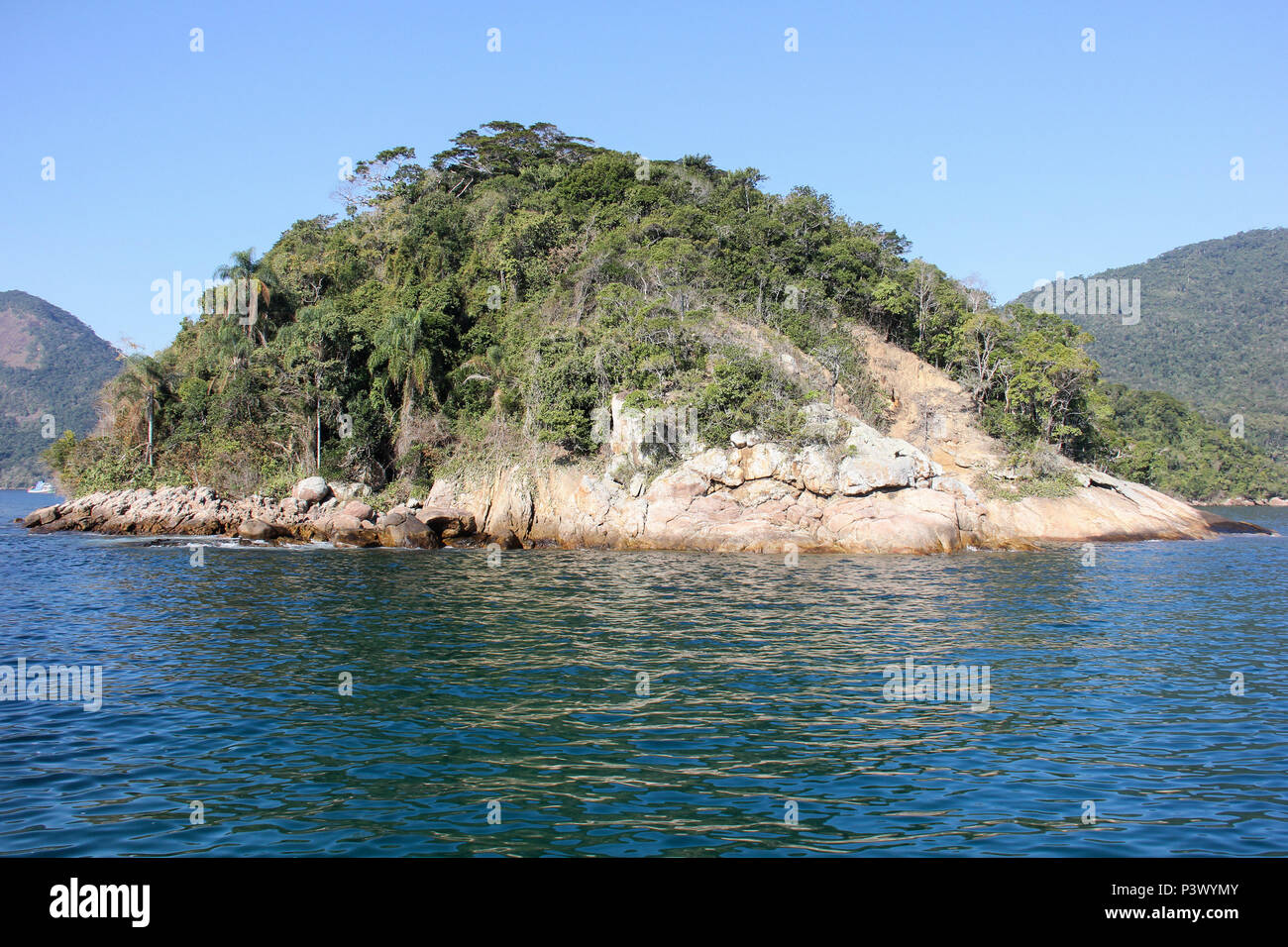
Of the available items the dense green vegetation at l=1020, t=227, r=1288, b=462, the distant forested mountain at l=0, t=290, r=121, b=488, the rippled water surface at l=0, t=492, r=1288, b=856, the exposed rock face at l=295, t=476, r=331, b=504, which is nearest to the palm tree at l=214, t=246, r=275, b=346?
the exposed rock face at l=295, t=476, r=331, b=504

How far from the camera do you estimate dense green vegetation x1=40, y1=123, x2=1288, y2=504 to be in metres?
38.7

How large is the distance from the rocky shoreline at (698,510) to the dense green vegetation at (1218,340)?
8199 centimetres

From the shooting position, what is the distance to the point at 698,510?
35.0 meters

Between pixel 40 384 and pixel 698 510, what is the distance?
174m

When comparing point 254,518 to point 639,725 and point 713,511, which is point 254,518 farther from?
point 639,725

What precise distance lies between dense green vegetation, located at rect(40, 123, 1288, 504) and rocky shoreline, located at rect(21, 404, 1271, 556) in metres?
1.88

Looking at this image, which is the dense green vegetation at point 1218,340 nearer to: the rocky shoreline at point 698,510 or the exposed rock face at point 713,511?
the rocky shoreline at point 698,510

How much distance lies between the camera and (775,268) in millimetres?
45594

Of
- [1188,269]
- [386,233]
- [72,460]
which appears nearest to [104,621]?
[72,460]

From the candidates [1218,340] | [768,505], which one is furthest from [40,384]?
[1218,340]

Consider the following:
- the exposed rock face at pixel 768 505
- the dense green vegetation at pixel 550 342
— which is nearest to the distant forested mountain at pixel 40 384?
the dense green vegetation at pixel 550 342

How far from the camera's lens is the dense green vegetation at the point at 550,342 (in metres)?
38.7
